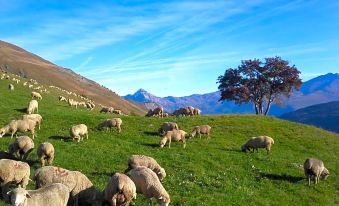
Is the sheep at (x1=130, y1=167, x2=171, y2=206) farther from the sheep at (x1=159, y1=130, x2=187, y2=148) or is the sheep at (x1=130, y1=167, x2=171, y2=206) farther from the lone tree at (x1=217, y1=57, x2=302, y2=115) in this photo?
the lone tree at (x1=217, y1=57, x2=302, y2=115)

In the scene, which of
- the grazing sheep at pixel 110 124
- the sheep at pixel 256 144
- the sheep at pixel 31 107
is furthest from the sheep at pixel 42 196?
the sheep at pixel 31 107

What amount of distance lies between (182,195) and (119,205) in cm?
558

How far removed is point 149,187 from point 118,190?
2.59 meters

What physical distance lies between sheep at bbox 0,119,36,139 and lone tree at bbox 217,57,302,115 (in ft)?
158

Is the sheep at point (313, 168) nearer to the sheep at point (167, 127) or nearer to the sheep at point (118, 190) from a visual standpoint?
the sheep at point (167, 127)

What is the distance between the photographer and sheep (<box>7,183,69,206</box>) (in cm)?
1734

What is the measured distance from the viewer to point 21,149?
94.9ft

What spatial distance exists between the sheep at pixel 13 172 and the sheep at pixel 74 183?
87 centimetres

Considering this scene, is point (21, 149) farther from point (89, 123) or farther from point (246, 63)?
point (246, 63)

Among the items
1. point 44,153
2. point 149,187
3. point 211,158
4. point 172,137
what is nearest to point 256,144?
point 211,158

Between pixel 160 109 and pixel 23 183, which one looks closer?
pixel 23 183

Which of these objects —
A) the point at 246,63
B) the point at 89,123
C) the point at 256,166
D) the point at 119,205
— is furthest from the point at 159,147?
the point at 246,63

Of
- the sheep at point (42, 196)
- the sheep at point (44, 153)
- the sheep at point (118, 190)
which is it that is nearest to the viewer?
Answer: the sheep at point (42, 196)

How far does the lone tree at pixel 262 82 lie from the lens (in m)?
79.1
